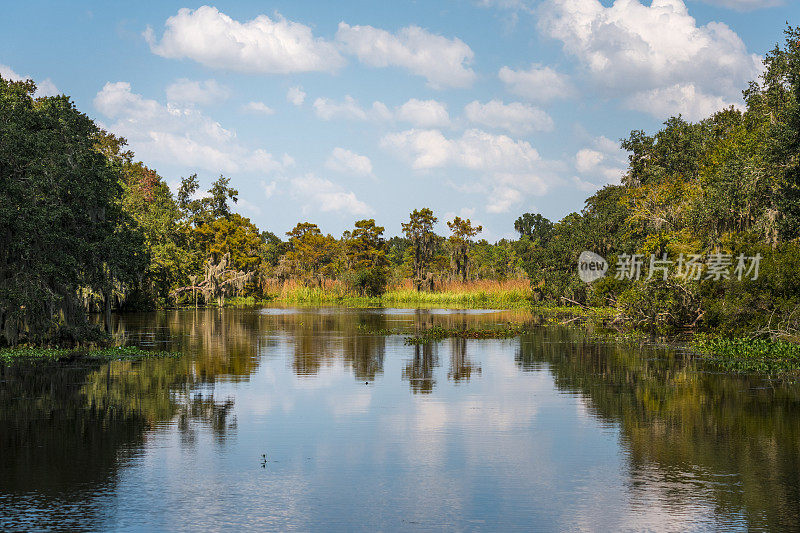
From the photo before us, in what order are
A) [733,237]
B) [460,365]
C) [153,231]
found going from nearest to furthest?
[460,365]
[733,237]
[153,231]

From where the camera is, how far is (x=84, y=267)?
2916cm

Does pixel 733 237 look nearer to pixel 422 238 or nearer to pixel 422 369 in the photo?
pixel 422 369

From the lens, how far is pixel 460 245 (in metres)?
94.6

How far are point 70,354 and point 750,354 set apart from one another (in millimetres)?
21901

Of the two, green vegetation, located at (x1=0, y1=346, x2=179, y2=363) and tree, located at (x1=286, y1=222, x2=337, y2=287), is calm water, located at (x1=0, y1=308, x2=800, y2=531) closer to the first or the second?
green vegetation, located at (x1=0, y1=346, x2=179, y2=363)

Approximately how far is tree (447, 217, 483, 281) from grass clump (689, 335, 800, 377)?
209ft

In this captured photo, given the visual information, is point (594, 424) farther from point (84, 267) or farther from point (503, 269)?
point (503, 269)

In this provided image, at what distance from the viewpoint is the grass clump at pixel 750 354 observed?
2295 centimetres

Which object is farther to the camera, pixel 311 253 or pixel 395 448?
pixel 311 253

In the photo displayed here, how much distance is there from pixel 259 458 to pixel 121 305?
175ft

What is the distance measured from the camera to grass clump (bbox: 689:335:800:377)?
22953 millimetres

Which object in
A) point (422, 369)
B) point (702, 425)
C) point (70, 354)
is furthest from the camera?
point (70, 354)

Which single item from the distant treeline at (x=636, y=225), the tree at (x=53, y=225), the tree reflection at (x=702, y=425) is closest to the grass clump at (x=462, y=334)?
the distant treeline at (x=636, y=225)

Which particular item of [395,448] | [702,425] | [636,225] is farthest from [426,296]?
[395,448]
